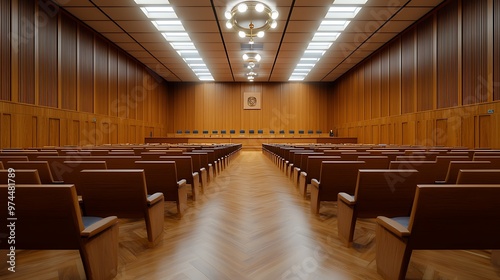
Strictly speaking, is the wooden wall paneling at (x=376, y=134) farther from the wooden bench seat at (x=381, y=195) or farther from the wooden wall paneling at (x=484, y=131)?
the wooden bench seat at (x=381, y=195)

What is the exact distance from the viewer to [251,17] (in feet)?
28.0

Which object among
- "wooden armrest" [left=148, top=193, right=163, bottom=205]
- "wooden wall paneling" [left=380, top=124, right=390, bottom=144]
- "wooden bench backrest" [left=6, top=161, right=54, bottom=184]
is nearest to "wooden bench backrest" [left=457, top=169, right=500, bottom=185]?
"wooden armrest" [left=148, top=193, right=163, bottom=205]

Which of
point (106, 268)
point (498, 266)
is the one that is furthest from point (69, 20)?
point (498, 266)

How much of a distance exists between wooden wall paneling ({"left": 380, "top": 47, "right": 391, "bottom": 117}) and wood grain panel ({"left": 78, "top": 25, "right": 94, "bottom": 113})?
12162 millimetres

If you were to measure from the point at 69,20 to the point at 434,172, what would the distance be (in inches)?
437

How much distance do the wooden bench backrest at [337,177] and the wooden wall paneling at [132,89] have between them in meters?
12.7

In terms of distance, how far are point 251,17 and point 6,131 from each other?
735 cm

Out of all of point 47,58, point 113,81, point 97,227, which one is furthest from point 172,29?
point 97,227

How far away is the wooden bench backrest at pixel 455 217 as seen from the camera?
53.6 inches

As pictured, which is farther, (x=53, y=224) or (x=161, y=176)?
(x=161, y=176)

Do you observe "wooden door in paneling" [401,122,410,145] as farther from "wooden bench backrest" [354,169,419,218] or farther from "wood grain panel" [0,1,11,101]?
"wood grain panel" [0,1,11,101]

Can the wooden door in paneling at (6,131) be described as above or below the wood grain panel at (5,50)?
below

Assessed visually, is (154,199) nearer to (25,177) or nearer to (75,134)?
(25,177)

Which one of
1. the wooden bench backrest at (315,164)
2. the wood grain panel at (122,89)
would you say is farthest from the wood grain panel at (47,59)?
the wooden bench backrest at (315,164)
